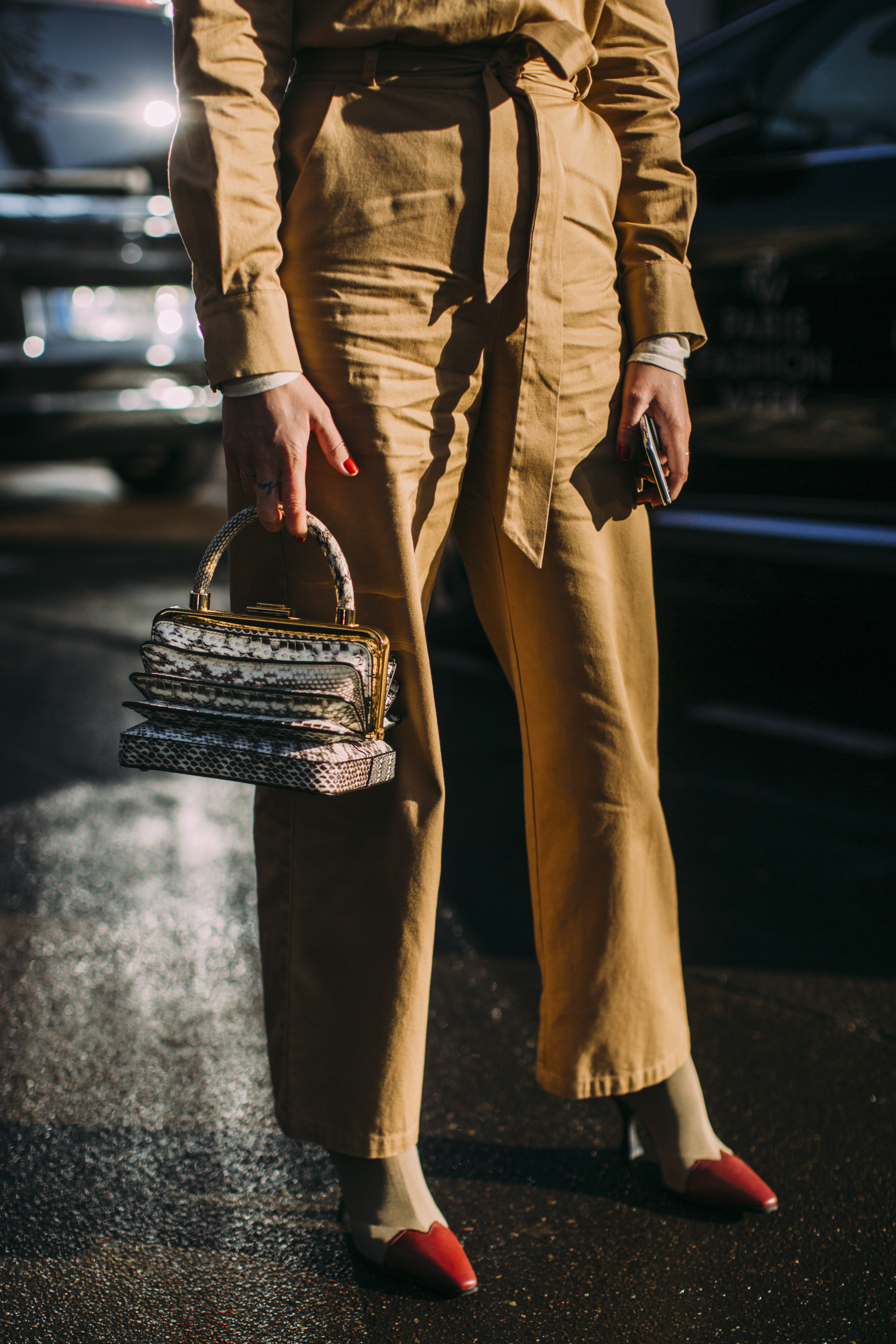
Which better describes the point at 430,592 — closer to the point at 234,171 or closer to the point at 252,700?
the point at 252,700

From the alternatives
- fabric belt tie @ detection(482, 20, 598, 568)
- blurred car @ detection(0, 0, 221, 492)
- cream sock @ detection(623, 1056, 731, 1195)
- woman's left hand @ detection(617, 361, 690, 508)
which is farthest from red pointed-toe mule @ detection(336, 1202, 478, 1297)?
blurred car @ detection(0, 0, 221, 492)

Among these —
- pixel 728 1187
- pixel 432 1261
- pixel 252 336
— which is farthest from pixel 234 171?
pixel 728 1187

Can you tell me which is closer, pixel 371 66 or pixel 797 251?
pixel 371 66

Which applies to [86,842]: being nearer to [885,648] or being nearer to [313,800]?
[313,800]

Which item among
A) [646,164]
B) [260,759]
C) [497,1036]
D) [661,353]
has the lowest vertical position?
[497,1036]

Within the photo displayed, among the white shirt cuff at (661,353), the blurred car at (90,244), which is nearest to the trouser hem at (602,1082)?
the white shirt cuff at (661,353)

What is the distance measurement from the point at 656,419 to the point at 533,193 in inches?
12.1

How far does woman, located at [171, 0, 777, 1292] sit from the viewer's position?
4.51ft

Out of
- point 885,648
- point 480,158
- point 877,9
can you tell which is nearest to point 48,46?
point 877,9

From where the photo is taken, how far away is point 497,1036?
6.89ft

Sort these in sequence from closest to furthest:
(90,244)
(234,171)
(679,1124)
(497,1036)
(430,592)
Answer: (234,171), (430,592), (679,1124), (497,1036), (90,244)

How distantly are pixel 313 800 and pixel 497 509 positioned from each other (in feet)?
1.31

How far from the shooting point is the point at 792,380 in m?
2.83

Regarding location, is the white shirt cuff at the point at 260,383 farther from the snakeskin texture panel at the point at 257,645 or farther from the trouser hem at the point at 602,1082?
the trouser hem at the point at 602,1082
